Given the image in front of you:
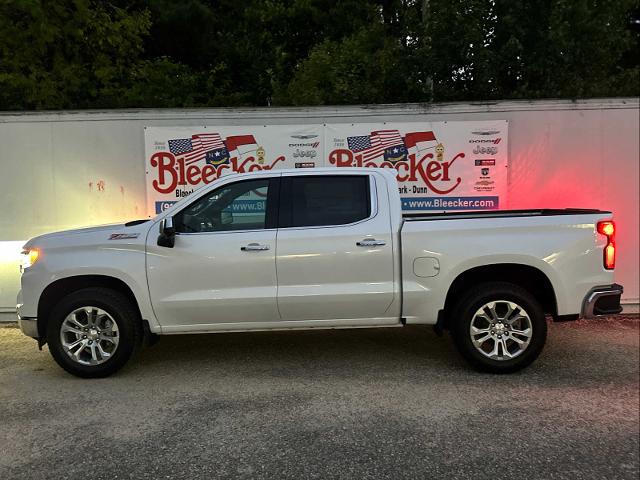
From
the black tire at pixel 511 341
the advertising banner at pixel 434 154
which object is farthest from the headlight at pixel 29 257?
the black tire at pixel 511 341

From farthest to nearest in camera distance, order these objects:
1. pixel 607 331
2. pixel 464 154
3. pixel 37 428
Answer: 1. pixel 464 154
2. pixel 607 331
3. pixel 37 428

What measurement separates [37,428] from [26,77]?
917 cm

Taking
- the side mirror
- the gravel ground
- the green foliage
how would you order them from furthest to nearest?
the green foliage
the side mirror
the gravel ground

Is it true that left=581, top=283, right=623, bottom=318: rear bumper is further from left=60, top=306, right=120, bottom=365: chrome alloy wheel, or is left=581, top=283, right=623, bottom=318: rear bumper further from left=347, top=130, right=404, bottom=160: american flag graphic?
left=60, top=306, right=120, bottom=365: chrome alloy wheel

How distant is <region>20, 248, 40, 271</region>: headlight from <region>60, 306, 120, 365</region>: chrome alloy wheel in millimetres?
602

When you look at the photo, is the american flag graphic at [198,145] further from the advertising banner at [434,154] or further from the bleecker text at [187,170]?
the advertising banner at [434,154]

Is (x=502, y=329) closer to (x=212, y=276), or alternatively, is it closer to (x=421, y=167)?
(x=212, y=276)

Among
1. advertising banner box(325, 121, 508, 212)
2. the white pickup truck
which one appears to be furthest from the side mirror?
advertising banner box(325, 121, 508, 212)

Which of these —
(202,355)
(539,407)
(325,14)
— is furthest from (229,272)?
(325,14)

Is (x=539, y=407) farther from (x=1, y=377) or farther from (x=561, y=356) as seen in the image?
(x=1, y=377)

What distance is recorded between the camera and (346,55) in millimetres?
11461

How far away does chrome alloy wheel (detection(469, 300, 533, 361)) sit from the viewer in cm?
486

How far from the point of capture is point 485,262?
4809 mm

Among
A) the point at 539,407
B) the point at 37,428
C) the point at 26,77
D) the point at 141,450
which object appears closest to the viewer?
the point at 141,450
